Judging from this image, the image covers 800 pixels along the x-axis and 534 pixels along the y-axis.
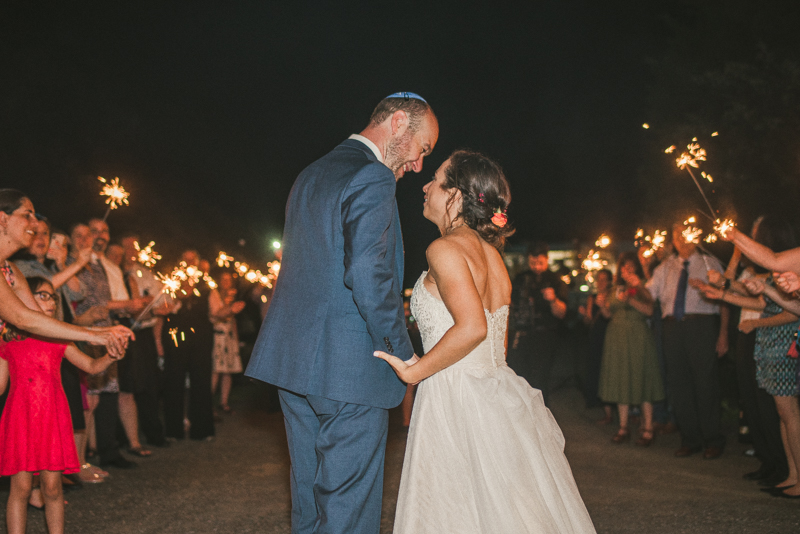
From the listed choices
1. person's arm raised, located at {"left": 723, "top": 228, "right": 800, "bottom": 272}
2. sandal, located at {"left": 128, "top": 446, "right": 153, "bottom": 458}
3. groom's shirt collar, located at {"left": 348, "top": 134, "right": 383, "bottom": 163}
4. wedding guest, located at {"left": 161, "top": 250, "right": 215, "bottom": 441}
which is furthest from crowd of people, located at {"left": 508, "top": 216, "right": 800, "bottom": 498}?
sandal, located at {"left": 128, "top": 446, "right": 153, "bottom": 458}

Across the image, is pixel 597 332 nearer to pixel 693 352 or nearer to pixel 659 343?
pixel 659 343

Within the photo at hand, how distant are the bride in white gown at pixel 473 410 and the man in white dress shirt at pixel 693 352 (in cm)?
431

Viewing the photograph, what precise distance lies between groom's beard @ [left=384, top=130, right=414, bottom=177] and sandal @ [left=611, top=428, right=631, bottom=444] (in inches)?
213

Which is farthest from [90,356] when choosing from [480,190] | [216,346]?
[480,190]

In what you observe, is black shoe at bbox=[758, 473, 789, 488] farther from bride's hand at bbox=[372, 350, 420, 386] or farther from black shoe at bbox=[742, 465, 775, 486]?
bride's hand at bbox=[372, 350, 420, 386]

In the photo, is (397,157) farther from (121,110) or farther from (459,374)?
(121,110)

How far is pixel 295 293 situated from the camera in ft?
8.11

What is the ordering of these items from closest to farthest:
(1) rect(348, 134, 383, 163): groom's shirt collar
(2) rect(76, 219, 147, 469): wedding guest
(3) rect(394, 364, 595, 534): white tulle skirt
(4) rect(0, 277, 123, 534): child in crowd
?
1. (3) rect(394, 364, 595, 534): white tulle skirt
2. (1) rect(348, 134, 383, 163): groom's shirt collar
3. (4) rect(0, 277, 123, 534): child in crowd
4. (2) rect(76, 219, 147, 469): wedding guest

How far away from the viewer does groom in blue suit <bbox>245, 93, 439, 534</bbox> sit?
228 centimetres

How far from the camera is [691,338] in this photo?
21.2 ft

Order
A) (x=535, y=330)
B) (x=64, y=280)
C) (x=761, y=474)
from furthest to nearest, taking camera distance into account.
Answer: (x=535, y=330) < (x=761, y=474) < (x=64, y=280)

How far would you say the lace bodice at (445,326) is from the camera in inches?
110

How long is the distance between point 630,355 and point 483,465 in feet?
16.9

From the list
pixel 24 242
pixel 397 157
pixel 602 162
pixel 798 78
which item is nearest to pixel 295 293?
pixel 397 157
